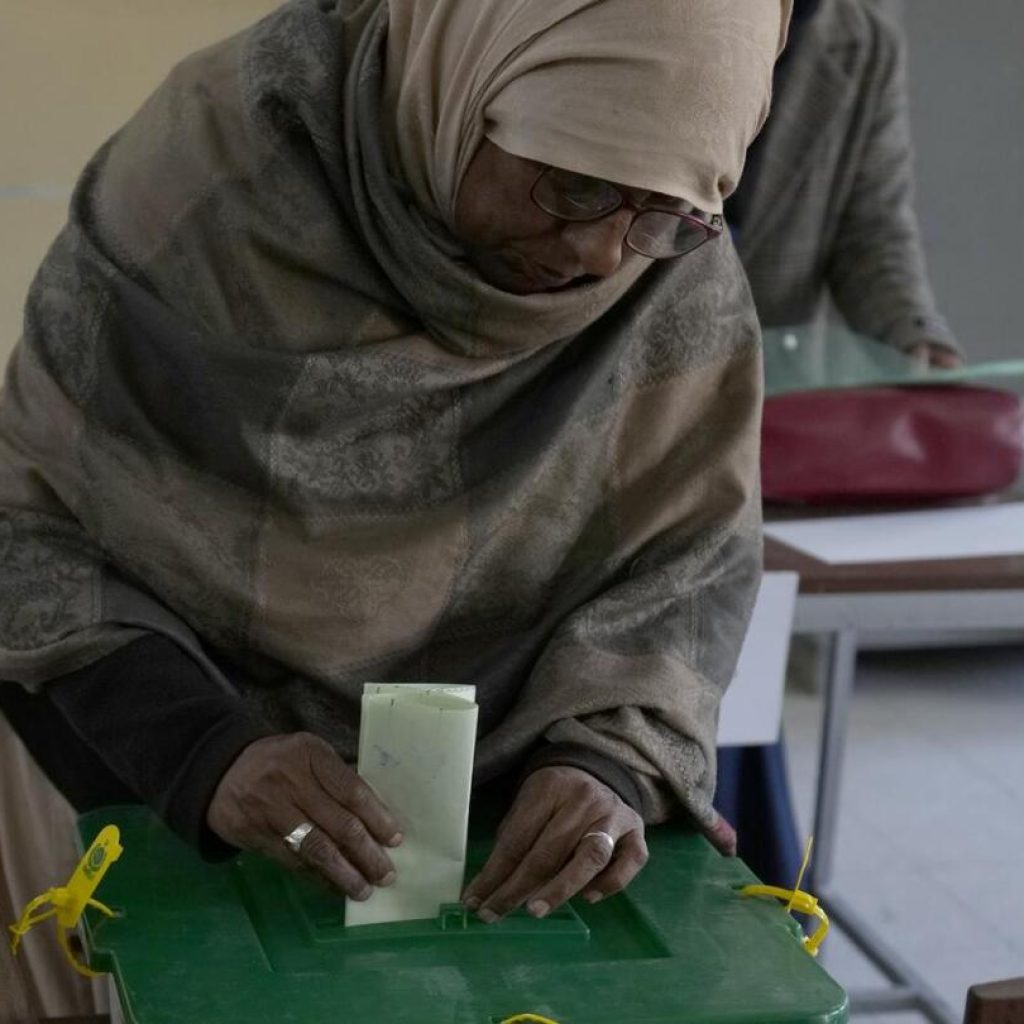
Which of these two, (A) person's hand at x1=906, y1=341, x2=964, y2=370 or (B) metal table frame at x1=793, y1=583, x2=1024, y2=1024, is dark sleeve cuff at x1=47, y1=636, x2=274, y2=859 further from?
(A) person's hand at x1=906, y1=341, x2=964, y2=370

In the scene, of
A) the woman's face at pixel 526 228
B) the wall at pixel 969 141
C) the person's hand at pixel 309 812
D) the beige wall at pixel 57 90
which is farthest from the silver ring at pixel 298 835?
the wall at pixel 969 141

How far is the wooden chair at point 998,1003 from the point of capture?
2.88ft

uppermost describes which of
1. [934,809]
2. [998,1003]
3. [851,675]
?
[998,1003]

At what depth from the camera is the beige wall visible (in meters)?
3.21

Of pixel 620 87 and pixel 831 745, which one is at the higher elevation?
pixel 620 87

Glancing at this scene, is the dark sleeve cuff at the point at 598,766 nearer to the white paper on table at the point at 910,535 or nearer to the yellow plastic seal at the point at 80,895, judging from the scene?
the yellow plastic seal at the point at 80,895

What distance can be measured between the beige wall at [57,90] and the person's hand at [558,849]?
7.12 ft

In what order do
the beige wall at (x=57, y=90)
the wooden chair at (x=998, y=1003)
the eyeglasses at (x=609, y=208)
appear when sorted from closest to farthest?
1. the wooden chair at (x=998, y=1003)
2. the eyeglasses at (x=609, y=208)
3. the beige wall at (x=57, y=90)

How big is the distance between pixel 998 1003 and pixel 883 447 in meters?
1.51

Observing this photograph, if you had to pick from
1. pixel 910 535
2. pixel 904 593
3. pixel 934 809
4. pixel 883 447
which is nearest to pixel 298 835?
pixel 904 593

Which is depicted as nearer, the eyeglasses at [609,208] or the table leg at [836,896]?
the eyeglasses at [609,208]

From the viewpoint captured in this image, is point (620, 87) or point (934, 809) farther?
point (934, 809)

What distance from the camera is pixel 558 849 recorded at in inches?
47.9

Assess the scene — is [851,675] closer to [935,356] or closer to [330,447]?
[935,356]
